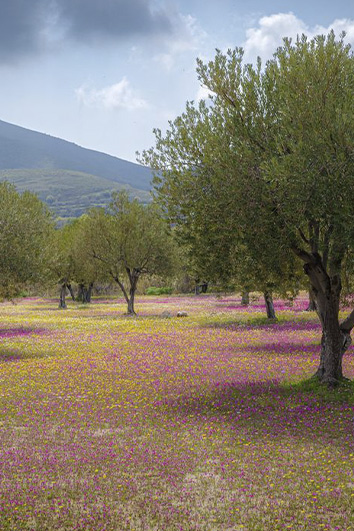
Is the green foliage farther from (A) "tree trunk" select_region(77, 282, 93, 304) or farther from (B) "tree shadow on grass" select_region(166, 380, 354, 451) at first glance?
(A) "tree trunk" select_region(77, 282, 93, 304)

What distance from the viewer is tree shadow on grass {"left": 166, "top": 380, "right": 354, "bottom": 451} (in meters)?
13.3

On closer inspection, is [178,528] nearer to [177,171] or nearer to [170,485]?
[170,485]

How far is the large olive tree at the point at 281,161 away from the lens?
13406 millimetres

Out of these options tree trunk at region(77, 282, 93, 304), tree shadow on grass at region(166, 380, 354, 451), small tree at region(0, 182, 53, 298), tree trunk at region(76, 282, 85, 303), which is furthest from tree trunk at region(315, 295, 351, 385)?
tree trunk at region(76, 282, 85, 303)

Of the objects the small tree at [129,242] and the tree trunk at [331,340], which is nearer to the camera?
the tree trunk at [331,340]

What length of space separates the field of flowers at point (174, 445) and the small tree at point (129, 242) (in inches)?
1330

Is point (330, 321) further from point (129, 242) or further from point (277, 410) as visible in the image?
point (129, 242)

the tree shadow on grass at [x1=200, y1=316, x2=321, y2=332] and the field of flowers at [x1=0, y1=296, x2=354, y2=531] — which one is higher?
the tree shadow on grass at [x1=200, y1=316, x2=321, y2=332]

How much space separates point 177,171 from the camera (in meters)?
16.9

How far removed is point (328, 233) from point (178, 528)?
395 inches

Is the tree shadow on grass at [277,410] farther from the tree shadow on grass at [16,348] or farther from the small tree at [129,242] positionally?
the small tree at [129,242]

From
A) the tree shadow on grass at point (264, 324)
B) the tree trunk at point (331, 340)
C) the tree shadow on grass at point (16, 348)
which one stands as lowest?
the tree shadow on grass at point (16, 348)

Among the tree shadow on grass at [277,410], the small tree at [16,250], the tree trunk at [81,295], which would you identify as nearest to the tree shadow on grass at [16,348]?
the small tree at [16,250]

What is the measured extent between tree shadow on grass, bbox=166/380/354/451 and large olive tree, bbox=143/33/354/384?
1655 mm
